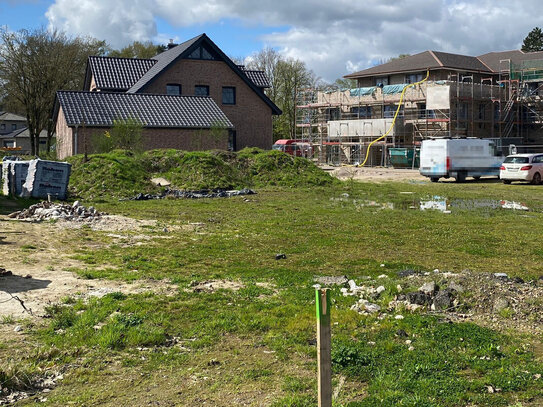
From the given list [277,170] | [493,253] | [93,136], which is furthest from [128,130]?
[493,253]

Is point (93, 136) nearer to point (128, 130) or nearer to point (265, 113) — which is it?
point (128, 130)

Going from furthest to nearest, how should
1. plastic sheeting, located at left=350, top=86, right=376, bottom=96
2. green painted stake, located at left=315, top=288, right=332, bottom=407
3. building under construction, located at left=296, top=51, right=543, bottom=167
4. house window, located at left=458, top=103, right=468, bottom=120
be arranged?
plastic sheeting, located at left=350, top=86, right=376, bottom=96
house window, located at left=458, top=103, right=468, bottom=120
building under construction, located at left=296, top=51, right=543, bottom=167
green painted stake, located at left=315, top=288, right=332, bottom=407

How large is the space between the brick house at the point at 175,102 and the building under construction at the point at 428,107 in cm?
1133

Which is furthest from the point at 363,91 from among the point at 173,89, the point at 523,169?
the point at 523,169

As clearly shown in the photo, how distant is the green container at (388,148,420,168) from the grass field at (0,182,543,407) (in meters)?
34.6

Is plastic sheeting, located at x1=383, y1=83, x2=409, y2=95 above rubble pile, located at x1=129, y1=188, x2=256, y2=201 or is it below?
above

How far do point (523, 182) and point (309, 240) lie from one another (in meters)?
24.0

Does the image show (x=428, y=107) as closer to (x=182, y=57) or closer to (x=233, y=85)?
(x=233, y=85)

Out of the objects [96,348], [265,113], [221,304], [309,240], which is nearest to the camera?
[96,348]

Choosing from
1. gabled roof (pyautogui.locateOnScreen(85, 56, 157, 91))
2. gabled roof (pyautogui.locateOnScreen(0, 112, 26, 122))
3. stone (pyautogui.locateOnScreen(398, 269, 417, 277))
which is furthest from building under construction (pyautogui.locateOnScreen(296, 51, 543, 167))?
gabled roof (pyautogui.locateOnScreen(0, 112, 26, 122))

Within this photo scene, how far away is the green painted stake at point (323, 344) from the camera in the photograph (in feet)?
13.9

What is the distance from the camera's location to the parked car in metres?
31.7

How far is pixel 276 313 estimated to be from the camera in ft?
26.5

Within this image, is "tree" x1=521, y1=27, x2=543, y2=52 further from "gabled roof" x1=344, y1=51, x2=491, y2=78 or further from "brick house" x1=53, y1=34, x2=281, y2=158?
"brick house" x1=53, y1=34, x2=281, y2=158
